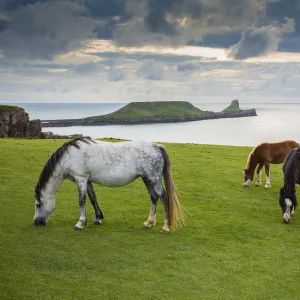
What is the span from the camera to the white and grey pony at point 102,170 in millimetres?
10242

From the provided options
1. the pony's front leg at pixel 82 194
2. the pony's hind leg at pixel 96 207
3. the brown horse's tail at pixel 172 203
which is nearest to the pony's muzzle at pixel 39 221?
the pony's front leg at pixel 82 194

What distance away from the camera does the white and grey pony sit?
33.6ft

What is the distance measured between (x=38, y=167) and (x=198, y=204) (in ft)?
29.2

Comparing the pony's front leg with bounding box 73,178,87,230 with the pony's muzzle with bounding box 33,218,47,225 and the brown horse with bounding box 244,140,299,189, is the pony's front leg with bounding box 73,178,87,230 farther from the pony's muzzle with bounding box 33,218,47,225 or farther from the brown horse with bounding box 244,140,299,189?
the brown horse with bounding box 244,140,299,189

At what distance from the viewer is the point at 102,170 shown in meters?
10.4

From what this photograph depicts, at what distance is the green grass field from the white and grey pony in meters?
0.51

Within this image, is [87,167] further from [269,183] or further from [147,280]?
[269,183]

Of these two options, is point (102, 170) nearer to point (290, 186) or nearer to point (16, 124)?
point (290, 186)

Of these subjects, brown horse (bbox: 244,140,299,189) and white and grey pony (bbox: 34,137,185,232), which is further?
brown horse (bbox: 244,140,299,189)

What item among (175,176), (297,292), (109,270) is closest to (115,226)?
(109,270)

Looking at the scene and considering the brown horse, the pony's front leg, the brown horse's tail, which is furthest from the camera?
the brown horse

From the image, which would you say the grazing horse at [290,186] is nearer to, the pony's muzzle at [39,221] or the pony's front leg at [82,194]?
the pony's front leg at [82,194]

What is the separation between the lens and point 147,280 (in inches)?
288

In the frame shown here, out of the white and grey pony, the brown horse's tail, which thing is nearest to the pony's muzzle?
the white and grey pony
